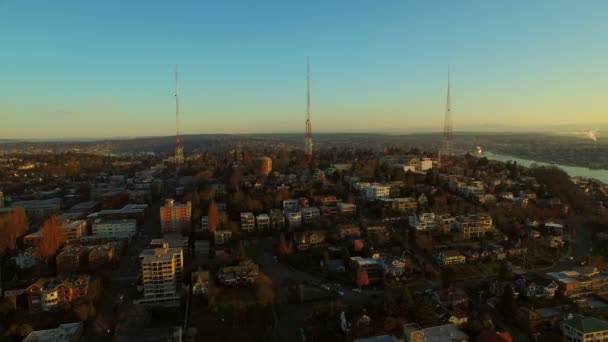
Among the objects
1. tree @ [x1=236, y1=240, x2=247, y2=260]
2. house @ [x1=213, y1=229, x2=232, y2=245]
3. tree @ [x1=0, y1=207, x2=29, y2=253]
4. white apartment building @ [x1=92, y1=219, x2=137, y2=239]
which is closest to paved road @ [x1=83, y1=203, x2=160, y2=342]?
white apartment building @ [x1=92, y1=219, x2=137, y2=239]

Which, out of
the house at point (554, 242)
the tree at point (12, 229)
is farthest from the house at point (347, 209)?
the tree at point (12, 229)

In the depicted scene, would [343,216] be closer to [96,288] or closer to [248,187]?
[248,187]

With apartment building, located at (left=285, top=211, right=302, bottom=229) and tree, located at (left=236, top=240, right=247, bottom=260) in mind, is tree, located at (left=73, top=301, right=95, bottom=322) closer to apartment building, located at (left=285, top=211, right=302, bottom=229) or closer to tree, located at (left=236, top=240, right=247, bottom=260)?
tree, located at (left=236, top=240, right=247, bottom=260)

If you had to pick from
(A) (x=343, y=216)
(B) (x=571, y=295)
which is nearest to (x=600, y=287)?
(B) (x=571, y=295)

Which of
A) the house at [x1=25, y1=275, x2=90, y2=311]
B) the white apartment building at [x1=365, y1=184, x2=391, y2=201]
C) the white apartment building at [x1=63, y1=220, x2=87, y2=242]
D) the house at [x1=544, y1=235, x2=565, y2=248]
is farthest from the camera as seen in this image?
the white apartment building at [x1=365, y1=184, x2=391, y2=201]

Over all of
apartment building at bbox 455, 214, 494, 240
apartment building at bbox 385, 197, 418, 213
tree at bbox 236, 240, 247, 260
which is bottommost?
tree at bbox 236, 240, 247, 260

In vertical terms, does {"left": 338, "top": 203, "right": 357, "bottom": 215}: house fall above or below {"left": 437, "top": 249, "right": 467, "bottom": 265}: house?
above

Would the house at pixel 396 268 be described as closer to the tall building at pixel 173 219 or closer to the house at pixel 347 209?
the house at pixel 347 209
